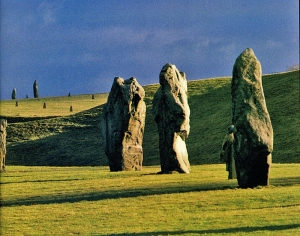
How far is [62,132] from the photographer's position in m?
74.6

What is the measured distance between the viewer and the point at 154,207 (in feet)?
69.9

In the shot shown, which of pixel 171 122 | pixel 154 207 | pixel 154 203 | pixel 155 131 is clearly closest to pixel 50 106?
pixel 155 131

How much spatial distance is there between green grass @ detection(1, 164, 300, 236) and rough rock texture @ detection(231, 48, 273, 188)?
2.46ft

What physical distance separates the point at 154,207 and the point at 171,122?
11.3 metres

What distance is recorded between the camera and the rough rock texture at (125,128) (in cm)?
3559

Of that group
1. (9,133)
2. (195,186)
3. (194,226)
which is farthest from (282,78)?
(194,226)

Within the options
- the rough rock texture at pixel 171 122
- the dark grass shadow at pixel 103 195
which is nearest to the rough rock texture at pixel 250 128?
the dark grass shadow at pixel 103 195

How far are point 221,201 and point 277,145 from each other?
31.7m

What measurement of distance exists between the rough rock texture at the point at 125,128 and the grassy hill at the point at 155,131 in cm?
1540

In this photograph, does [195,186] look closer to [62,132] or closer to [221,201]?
[221,201]

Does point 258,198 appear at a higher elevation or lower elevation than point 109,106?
lower

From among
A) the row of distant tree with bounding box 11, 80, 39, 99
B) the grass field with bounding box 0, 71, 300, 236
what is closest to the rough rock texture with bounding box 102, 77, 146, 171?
the grass field with bounding box 0, 71, 300, 236

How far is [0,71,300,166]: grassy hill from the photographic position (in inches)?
2202

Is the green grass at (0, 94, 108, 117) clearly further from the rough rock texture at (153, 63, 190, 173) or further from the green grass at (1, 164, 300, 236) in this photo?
the green grass at (1, 164, 300, 236)
